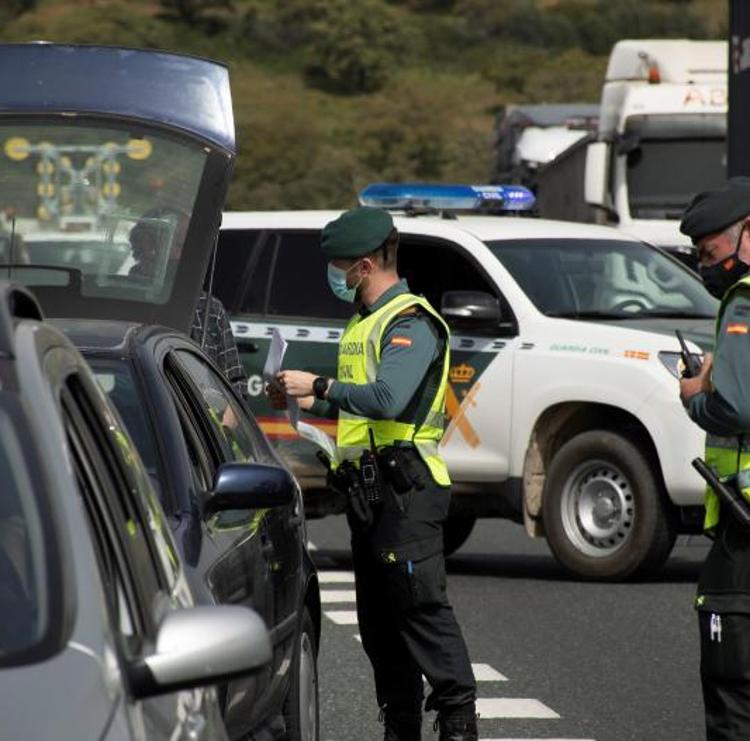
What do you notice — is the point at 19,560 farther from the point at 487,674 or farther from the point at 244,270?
the point at 244,270

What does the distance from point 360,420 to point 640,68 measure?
16.5 meters

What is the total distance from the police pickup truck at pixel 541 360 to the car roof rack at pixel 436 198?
3.43 feet

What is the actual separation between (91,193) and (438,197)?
6279mm

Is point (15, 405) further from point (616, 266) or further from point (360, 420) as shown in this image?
point (616, 266)

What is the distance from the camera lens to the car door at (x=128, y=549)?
12.9ft

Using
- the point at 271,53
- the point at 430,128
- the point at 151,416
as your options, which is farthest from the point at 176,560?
the point at 271,53

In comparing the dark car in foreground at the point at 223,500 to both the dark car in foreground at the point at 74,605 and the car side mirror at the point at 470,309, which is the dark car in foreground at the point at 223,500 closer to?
the dark car in foreground at the point at 74,605

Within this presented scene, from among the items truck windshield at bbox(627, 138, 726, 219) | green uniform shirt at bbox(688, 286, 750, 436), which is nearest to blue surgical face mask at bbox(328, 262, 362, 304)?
green uniform shirt at bbox(688, 286, 750, 436)

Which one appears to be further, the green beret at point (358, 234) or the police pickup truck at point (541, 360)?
the police pickup truck at point (541, 360)

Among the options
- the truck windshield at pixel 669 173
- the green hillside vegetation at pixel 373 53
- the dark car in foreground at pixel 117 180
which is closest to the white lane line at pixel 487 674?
the dark car in foreground at pixel 117 180

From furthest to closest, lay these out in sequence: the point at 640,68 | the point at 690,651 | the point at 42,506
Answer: the point at 640,68 < the point at 690,651 < the point at 42,506

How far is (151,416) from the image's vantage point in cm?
623

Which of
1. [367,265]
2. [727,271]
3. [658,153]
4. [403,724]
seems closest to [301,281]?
[367,265]

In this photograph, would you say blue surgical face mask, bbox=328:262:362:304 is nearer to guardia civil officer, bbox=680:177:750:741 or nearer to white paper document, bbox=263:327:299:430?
white paper document, bbox=263:327:299:430
